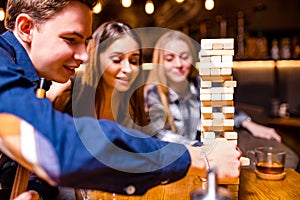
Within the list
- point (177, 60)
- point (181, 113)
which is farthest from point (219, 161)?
point (177, 60)

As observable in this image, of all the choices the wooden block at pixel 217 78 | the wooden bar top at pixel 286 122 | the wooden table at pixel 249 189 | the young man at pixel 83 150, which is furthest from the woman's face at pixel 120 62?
the wooden bar top at pixel 286 122

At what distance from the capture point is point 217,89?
1.34 metres

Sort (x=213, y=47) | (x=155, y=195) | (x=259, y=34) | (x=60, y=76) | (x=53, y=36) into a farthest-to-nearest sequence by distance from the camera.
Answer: (x=259, y=34)
(x=155, y=195)
(x=213, y=47)
(x=60, y=76)
(x=53, y=36)

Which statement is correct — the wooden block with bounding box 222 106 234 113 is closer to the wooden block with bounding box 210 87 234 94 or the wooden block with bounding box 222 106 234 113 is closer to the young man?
the wooden block with bounding box 210 87 234 94

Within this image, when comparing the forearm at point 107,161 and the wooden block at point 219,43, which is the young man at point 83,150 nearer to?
the forearm at point 107,161

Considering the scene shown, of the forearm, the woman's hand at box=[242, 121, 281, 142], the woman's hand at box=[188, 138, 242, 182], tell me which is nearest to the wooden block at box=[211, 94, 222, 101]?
the woman's hand at box=[188, 138, 242, 182]

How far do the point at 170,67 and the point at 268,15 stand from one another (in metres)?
2.70

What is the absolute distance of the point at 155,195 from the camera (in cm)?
155

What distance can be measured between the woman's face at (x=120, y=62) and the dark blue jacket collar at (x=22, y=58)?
1035 millimetres

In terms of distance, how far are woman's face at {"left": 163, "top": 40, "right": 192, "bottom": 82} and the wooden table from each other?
127cm

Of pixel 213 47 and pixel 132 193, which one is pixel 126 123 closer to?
pixel 213 47

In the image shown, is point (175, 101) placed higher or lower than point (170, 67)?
lower

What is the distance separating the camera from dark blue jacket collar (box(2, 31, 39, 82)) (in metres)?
1.10

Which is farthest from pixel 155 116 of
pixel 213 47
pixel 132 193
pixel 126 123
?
pixel 132 193
